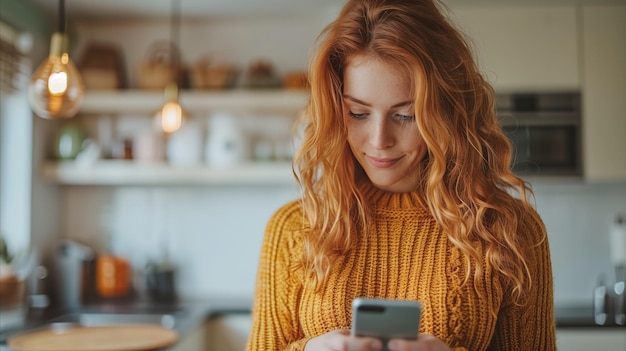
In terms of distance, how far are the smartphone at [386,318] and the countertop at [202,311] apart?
1.76m

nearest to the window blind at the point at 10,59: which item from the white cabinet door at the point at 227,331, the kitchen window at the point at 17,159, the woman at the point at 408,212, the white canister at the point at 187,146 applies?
the kitchen window at the point at 17,159

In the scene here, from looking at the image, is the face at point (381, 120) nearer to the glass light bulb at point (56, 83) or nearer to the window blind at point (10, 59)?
the glass light bulb at point (56, 83)

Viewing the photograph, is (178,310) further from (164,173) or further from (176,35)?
(176,35)

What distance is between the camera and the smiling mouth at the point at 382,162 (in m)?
1.16

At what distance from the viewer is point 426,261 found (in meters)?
1.17

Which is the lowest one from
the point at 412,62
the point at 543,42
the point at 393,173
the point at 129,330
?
the point at 129,330

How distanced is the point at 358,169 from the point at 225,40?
8.13 feet

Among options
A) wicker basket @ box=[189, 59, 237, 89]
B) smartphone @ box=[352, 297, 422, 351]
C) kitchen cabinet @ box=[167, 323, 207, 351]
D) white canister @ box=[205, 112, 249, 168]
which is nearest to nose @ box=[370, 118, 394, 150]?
smartphone @ box=[352, 297, 422, 351]

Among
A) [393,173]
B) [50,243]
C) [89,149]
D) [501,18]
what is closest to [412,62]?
[393,173]

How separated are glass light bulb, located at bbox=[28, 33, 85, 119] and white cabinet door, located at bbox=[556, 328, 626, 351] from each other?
7.49ft

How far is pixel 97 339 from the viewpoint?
2373 mm

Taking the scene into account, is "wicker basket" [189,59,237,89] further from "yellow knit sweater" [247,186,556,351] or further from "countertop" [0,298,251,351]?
"yellow knit sweater" [247,186,556,351]

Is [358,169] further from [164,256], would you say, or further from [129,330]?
[164,256]

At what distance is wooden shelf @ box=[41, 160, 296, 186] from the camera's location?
10.6ft
